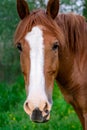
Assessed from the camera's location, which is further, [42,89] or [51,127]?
[51,127]

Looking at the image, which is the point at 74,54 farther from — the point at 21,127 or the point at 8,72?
the point at 8,72

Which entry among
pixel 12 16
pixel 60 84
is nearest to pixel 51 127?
pixel 60 84

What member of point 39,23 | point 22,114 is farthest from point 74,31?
point 22,114

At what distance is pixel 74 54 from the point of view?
3.96 meters

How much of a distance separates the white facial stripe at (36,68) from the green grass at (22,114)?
2.18 metres

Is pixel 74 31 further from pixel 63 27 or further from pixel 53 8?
pixel 53 8

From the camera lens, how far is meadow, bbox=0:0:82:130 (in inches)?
219

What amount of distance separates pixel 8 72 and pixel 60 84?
6.26m

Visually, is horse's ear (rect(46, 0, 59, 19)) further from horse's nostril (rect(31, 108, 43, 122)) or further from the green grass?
the green grass

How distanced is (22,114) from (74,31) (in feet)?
8.51

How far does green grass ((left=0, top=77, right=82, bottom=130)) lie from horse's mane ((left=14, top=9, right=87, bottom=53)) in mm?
1787

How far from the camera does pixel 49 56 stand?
3406mm

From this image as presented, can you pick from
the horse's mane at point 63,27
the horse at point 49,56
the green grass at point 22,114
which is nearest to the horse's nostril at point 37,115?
the horse at point 49,56

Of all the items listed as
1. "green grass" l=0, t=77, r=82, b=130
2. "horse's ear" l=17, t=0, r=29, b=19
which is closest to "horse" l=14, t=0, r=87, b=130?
"horse's ear" l=17, t=0, r=29, b=19
